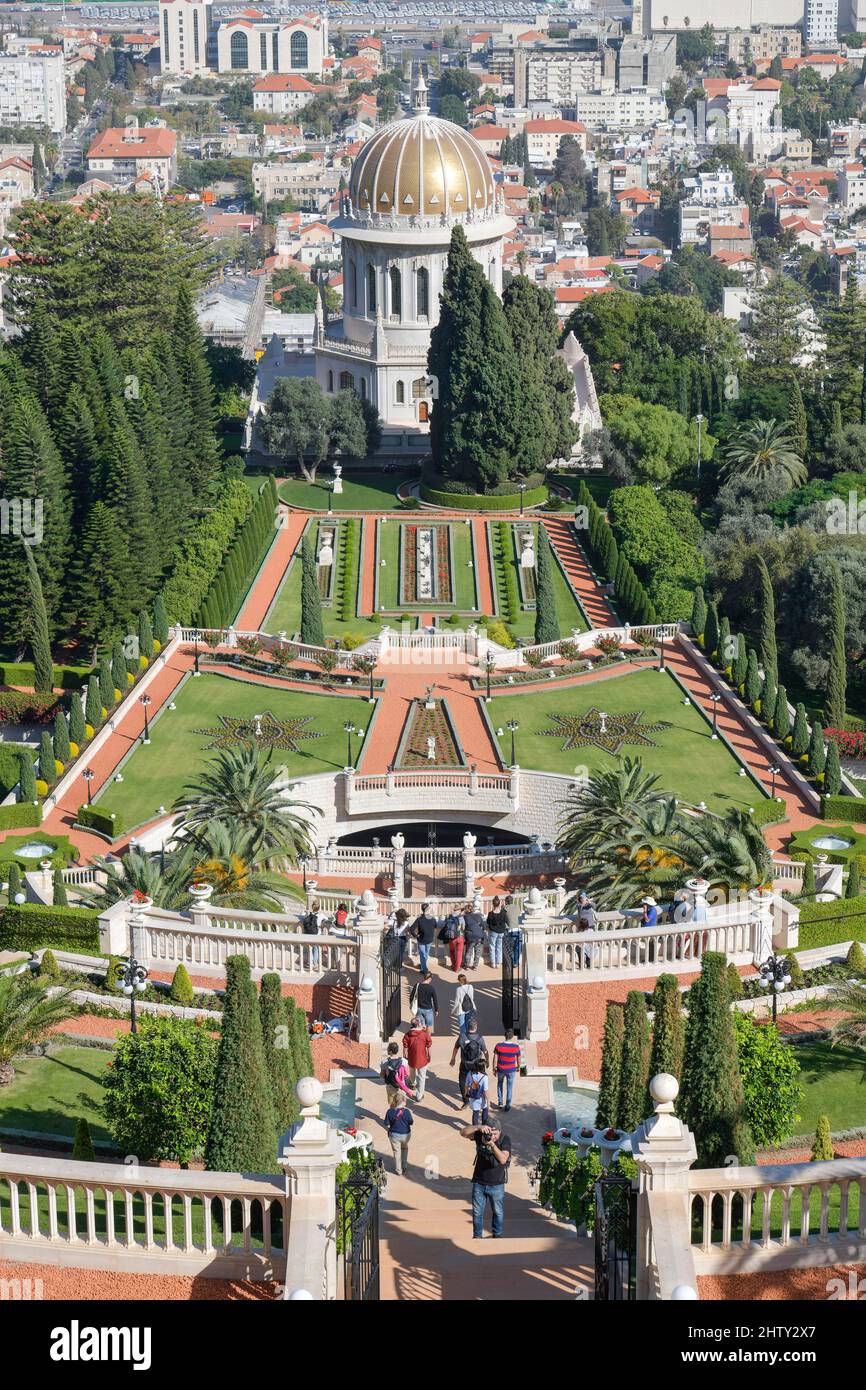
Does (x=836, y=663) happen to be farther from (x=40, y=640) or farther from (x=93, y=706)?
(x=40, y=640)

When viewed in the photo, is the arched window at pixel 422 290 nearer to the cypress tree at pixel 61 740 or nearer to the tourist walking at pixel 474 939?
the cypress tree at pixel 61 740

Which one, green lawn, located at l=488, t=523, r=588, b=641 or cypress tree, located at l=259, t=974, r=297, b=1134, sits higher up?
cypress tree, located at l=259, t=974, r=297, b=1134

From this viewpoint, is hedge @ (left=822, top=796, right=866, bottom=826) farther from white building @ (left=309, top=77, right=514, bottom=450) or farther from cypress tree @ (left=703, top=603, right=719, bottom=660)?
white building @ (left=309, top=77, right=514, bottom=450)

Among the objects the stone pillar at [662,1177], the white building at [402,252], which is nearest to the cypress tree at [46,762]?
the stone pillar at [662,1177]

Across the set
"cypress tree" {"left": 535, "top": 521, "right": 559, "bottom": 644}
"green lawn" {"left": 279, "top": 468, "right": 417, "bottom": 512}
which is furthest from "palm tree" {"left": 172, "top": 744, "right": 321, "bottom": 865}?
"green lawn" {"left": 279, "top": 468, "right": 417, "bottom": 512}

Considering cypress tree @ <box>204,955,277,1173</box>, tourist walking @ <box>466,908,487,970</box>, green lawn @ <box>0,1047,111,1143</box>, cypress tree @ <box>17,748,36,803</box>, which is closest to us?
cypress tree @ <box>204,955,277,1173</box>

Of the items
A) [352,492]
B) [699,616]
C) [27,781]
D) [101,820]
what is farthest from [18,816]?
[352,492]
